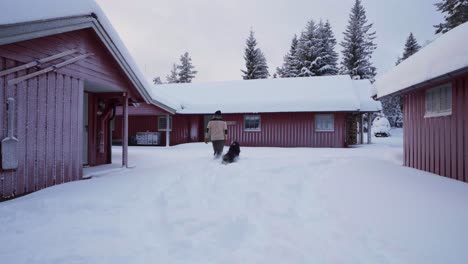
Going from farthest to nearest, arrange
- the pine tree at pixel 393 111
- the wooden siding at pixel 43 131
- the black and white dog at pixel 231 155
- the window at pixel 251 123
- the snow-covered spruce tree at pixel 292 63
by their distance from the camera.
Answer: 1. the pine tree at pixel 393 111
2. the snow-covered spruce tree at pixel 292 63
3. the window at pixel 251 123
4. the black and white dog at pixel 231 155
5. the wooden siding at pixel 43 131

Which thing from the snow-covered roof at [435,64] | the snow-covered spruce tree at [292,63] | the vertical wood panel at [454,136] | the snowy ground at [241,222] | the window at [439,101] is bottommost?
the snowy ground at [241,222]

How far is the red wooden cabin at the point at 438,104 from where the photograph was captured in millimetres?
6227

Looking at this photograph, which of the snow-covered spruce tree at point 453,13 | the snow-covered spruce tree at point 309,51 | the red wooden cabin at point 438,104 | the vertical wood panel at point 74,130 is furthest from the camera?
the snow-covered spruce tree at point 309,51

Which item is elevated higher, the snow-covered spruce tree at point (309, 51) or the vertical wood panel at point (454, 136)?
the snow-covered spruce tree at point (309, 51)

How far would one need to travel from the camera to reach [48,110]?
610 centimetres

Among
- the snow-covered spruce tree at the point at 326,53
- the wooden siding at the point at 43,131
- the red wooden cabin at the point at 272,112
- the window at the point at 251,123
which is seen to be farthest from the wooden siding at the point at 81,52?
the snow-covered spruce tree at the point at 326,53

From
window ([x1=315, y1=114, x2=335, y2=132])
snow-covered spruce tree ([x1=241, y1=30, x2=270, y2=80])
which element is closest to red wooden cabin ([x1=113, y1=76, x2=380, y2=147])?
window ([x1=315, y1=114, x2=335, y2=132])

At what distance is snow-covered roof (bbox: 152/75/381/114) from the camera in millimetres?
18469

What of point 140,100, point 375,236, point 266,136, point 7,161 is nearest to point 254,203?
point 375,236

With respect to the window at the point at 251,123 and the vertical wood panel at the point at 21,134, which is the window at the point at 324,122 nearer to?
the window at the point at 251,123

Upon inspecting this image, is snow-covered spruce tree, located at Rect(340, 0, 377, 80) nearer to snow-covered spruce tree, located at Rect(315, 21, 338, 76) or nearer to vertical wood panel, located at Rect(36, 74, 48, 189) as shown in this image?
snow-covered spruce tree, located at Rect(315, 21, 338, 76)

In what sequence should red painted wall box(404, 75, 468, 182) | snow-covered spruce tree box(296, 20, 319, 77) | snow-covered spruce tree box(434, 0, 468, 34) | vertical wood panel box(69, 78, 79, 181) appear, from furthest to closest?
snow-covered spruce tree box(296, 20, 319, 77) → snow-covered spruce tree box(434, 0, 468, 34) → vertical wood panel box(69, 78, 79, 181) → red painted wall box(404, 75, 468, 182)

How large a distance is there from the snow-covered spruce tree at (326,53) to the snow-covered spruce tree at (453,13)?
11125mm

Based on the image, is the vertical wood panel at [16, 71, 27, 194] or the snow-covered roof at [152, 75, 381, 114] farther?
the snow-covered roof at [152, 75, 381, 114]
